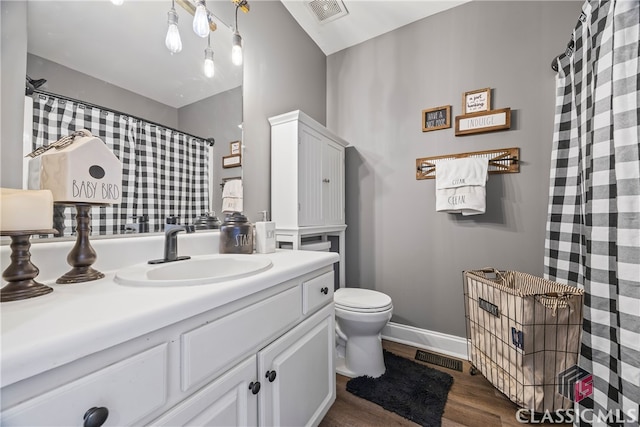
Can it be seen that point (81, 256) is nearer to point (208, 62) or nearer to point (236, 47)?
point (208, 62)

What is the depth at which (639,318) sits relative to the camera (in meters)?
0.77

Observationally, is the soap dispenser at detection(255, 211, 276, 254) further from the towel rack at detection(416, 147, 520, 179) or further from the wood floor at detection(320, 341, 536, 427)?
the towel rack at detection(416, 147, 520, 179)

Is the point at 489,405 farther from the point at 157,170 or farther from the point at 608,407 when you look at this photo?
the point at 157,170

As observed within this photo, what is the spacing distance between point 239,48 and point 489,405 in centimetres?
227

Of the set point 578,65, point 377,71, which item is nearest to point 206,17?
point 377,71

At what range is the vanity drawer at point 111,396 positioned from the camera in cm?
36

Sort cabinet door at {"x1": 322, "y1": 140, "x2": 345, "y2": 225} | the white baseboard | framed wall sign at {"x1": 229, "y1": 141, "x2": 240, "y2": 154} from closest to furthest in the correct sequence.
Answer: framed wall sign at {"x1": 229, "y1": 141, "x2": 240, "y2": 154} < the white baseboard < cabinet door at {"x1": 322, "y1": 140, "x2": 345, "y2": 225}

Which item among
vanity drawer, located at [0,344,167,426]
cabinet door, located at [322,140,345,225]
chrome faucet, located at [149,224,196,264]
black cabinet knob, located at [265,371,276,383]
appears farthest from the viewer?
cabinet door, located at [322,140,345,225]

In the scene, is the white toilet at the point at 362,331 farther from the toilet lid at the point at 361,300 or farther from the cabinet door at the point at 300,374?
the cabinet door at the point at 300,374

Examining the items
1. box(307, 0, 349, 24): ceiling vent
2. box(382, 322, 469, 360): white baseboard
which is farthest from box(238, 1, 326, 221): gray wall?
box(382, 322, 469, 360): white baseboard

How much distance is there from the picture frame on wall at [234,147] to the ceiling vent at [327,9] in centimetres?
124

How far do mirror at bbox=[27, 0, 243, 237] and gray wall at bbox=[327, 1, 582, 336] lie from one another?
1.13 m

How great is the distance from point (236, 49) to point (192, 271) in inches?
45.0

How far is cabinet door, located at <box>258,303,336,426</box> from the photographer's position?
2.59ft
